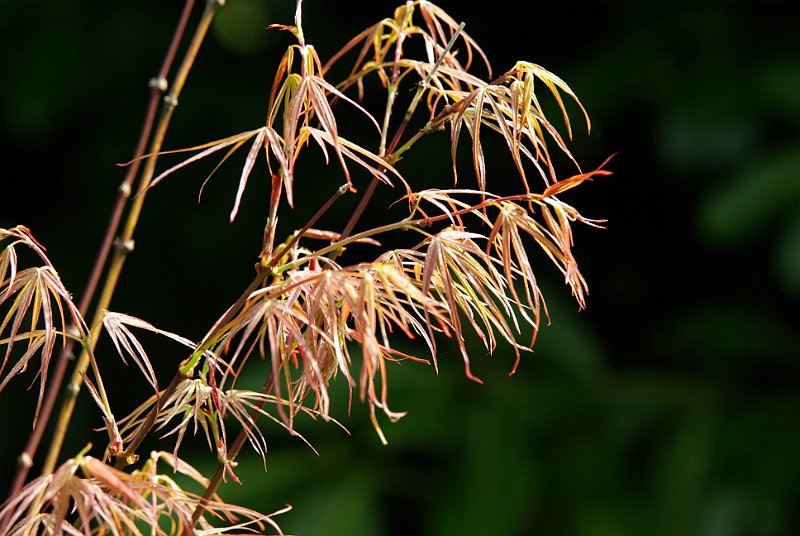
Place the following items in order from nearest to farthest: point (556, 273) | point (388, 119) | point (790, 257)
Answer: point (388, 119)
point (790, 257)
point (556, 273)

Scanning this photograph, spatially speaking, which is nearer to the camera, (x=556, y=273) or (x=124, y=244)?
(x=124, y=244)

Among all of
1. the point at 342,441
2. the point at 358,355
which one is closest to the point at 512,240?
the point at 358,355

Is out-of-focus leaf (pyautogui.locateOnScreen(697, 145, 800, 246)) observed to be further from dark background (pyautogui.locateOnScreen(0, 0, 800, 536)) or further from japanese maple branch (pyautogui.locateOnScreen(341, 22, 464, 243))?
japanese maple branch (pyautogui.locateOnScreen(341, 22, 464, 243))

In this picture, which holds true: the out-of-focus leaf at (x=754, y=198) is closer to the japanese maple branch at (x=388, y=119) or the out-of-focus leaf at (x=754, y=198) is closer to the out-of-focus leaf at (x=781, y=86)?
the out-of-focus leaf at (x=781, y=86)

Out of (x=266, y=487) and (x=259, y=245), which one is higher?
(x=259, y=245)

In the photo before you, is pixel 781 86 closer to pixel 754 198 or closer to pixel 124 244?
pixel 754 198

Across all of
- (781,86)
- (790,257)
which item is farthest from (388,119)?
(781,86)

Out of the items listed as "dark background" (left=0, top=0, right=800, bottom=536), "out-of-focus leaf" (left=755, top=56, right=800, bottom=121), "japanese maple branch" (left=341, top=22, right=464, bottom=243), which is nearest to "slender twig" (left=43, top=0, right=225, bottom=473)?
"japanese maple branch" (left=341, top=22, right=464, bottom=243)

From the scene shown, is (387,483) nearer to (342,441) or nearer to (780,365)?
(342,441)
